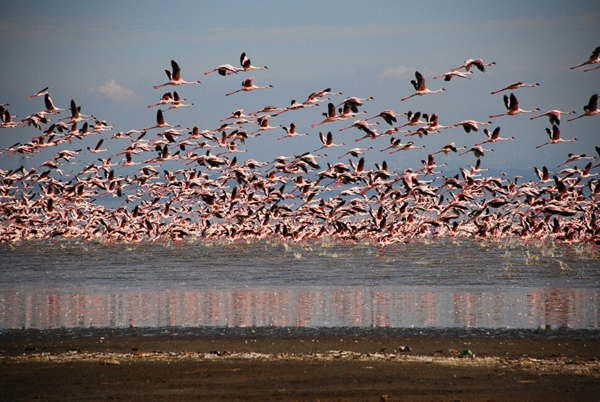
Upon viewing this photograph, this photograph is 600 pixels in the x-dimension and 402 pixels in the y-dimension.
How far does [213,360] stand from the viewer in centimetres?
1316

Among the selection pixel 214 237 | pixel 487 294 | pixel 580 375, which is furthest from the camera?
pixel 214 237

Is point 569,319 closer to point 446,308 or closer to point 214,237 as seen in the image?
point 446,308

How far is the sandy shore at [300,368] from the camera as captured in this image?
36.0ft

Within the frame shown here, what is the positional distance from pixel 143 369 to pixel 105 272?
18.5 meters

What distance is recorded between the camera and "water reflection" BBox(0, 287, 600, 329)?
17250 mm

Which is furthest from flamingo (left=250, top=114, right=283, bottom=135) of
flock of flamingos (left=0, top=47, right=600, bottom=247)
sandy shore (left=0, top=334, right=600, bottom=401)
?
sandy shore (left=0, top=334, right=600, bottom=401)

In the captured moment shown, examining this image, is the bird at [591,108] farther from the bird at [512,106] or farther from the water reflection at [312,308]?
the water reflection at [312,308]

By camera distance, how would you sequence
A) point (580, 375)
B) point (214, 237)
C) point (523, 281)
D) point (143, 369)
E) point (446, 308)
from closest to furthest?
point (580, 375) < point (143, 369) < point (446, 308) < point (523, 281) < point (214, 237)

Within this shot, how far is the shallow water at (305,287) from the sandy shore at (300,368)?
2070 millimetres

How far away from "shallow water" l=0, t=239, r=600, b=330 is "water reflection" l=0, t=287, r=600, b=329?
0.03 meters

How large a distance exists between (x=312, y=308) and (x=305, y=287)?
522 centimetres

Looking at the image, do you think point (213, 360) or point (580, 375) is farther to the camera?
point (213, 360)

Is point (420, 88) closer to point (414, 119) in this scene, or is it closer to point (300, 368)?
point (414, 119)

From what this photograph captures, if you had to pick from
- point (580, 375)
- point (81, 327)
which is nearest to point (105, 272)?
point (81, 327)
